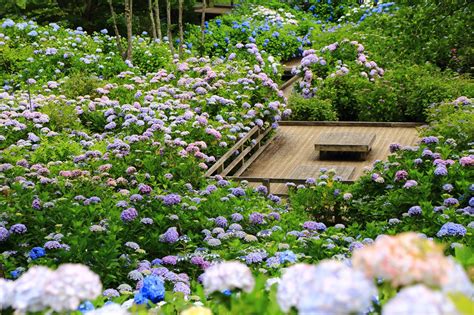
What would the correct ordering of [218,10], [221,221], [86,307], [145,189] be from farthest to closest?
[218,10], [145,189], [221,221], [86,307]

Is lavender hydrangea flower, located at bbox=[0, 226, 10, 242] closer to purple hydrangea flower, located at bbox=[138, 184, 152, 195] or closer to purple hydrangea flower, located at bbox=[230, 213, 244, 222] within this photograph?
purple hydrangea flower, located at bbox=[138, 184, 152, 195]

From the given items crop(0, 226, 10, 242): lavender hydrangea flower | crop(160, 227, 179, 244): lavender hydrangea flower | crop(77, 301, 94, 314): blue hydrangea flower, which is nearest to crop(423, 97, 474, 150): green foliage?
crop(160, 227, 179, 244): lavender hydrangea flower

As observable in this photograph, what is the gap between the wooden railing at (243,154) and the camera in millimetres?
11648

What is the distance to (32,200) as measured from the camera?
26.6 feet

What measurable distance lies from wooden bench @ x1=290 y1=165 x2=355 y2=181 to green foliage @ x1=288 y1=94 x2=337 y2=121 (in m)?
3.92

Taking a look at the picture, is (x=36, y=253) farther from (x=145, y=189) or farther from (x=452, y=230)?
(x=452, y=230)

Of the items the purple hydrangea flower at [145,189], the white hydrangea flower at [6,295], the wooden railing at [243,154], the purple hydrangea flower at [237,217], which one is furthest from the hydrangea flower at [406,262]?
the wooden railing at [243,154]

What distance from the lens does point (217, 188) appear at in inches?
367

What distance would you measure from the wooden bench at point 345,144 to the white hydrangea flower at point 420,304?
11.1 metres

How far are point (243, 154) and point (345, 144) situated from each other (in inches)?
56.7

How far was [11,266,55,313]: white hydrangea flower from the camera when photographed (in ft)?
6.70

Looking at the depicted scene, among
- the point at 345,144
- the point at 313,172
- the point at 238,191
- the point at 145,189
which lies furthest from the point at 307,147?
the point at 145,189

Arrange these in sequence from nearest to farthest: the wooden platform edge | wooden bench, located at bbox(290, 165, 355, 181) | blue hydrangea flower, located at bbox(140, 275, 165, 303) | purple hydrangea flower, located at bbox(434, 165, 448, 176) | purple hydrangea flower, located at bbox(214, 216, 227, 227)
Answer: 1. blue hydrangea flower, located at bbox(140, 275, 165, 303)
2. purple hydrangea flower, located at bbox(214, 216, 227, 227)
3. purple hydrangea flower, located at bbox(434, 165, 448, 176)
4. wooden bench, located at bbox(290, 165, 355, 181)
5. the wooden platform edge

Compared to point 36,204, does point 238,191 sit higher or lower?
lower
